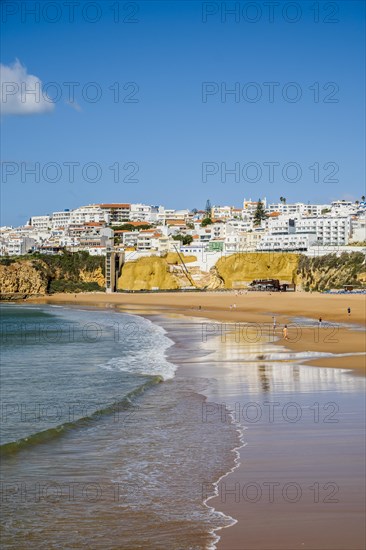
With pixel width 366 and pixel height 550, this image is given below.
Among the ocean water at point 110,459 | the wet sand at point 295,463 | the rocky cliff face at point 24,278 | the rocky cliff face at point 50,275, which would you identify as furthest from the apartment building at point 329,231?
the wet sand at point 295,463

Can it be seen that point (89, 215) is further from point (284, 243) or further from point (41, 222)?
point (284, 243)

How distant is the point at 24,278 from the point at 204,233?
123 ft

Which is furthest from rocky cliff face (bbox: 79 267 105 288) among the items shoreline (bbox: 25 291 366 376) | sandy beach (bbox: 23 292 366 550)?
sandy beach (bbox: 23 292 366 550)

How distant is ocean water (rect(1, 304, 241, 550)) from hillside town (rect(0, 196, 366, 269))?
223 feet

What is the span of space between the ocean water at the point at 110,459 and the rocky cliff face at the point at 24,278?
234ft

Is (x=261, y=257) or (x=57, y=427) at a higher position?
(x=261, y=257)

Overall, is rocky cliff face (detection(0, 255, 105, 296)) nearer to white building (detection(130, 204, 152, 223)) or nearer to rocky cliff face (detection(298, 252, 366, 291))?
rocky cliff face (detection(298, 252, 366, 291))

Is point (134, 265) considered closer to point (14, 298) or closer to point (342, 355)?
point (14, 298)

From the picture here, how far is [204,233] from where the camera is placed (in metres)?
119

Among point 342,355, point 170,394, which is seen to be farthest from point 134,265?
point 170,394

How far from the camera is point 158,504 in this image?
24.4 feet

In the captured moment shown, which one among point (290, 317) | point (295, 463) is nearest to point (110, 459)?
point (295, 463)

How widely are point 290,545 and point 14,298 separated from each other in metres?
83.8

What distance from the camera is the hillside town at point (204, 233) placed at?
96312mm
